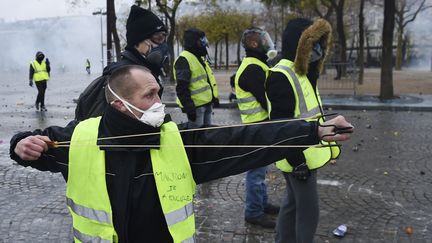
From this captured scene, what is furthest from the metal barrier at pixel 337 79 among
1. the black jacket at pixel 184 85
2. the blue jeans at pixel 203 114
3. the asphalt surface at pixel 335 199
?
the black jacket at pixel 184 85

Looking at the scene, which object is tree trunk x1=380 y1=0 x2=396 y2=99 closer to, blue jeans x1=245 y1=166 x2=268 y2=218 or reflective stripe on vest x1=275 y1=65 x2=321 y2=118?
blue jeans x1=245 y1=166 x2=268 y2=218

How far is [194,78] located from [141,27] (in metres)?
2.90

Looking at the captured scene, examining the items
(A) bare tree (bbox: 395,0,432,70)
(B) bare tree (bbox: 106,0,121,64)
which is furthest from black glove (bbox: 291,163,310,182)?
(A) bare tree (bbox: 395,0,432,70)

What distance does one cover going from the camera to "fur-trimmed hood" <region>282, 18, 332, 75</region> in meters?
3.75

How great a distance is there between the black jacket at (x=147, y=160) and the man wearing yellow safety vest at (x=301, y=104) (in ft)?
3.95

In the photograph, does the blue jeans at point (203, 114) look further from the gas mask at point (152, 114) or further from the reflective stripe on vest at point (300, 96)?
the gas mask at point (152, 114)

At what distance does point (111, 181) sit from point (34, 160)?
1.43 ft

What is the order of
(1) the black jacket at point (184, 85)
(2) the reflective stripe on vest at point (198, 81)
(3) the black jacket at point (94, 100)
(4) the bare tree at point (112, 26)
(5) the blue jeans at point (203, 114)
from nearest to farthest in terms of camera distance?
(3) the black jacket at point (94, 100), (1) the black jacket at point (184, 85), (2) the reflective stripe on vest at point (198, 81), (5) the blue jeans at point (203, 114), (4) the bare tree at point (112, 26)

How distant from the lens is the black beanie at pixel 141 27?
3.74m

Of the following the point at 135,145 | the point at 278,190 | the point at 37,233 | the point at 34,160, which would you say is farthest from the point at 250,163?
the point at 278,190

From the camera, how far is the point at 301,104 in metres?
3.76

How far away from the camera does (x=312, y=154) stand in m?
3.66

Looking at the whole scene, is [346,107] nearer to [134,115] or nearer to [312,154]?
[312,154]

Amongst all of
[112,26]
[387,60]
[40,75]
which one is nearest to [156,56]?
[387,60]
